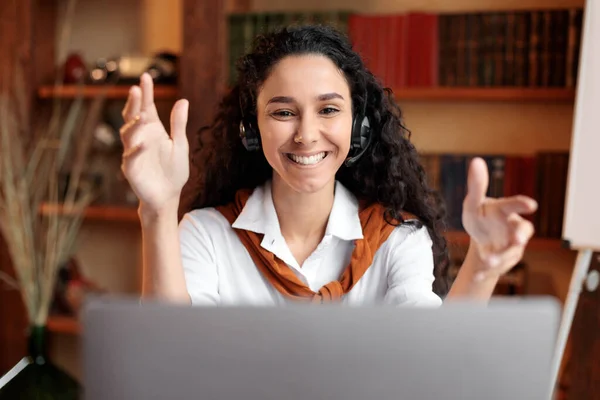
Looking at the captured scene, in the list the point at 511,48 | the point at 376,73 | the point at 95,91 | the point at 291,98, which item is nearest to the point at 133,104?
the point at 291,98

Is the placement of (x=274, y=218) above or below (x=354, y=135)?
below

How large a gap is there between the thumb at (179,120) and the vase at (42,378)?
0.75 meters

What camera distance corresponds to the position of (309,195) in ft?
5.30

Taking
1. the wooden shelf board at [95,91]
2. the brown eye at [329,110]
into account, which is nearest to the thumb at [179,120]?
the brown eye at [329,110]

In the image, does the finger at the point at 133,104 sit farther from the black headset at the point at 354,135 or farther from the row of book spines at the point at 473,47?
the row of book spines at the point at 473,47

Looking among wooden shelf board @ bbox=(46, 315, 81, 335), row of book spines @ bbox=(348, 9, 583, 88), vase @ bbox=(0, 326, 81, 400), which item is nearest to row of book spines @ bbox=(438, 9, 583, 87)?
row of book spines @ bbox=(348, 9, 583, 88)

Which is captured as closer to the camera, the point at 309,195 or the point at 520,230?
the point at 520,230

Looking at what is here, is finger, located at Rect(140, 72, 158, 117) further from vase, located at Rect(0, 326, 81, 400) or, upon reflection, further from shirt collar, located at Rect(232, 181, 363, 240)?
vase, located at Rect(0, 326, 81, 400)

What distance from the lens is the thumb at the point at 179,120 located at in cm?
119

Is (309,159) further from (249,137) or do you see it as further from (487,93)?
(487,93)

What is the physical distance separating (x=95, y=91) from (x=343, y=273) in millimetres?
1680

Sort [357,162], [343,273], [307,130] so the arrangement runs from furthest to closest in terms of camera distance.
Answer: [357,162]
[343,273]
[307,130]

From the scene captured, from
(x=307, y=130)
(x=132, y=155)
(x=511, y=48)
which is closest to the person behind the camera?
(x=132, y=155)

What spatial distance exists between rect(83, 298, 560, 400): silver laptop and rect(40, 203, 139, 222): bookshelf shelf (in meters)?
2.24
